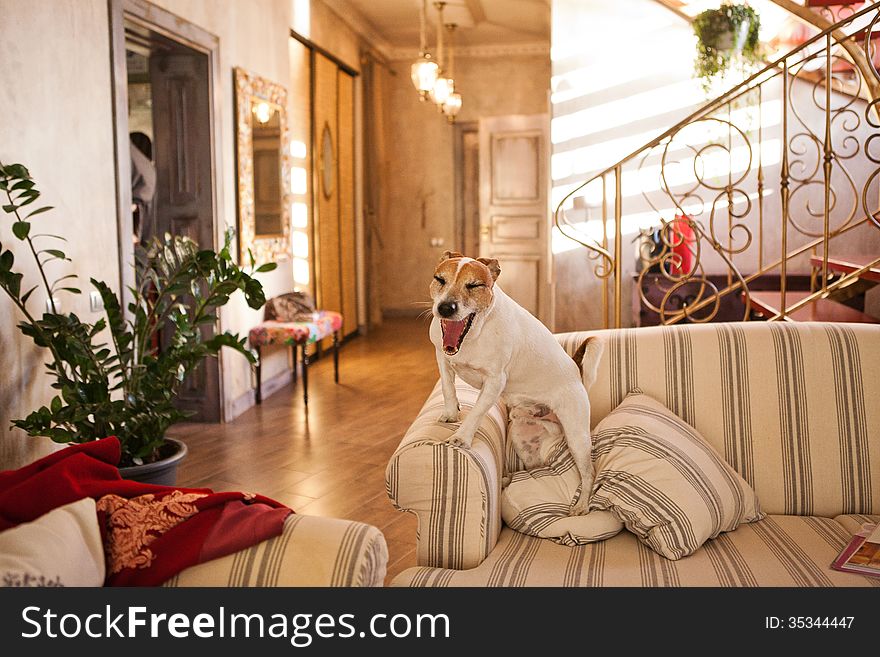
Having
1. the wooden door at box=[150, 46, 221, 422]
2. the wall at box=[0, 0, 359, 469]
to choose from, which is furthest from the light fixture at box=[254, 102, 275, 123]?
the wall at box=[0, 0, 359, 469]

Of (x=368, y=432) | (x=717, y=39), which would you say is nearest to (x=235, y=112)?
(x=368, y=432)

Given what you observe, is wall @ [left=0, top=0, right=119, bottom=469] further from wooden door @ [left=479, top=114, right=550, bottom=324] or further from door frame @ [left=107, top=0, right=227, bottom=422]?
wooden door @ [left=479, top=114, right=550, bottom=324]

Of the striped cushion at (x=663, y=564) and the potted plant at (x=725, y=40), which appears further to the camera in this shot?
the potted plant at (x=725, y=40)

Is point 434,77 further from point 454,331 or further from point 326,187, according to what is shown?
point 454,331

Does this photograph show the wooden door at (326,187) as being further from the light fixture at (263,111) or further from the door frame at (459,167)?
the door frame at (459,167)

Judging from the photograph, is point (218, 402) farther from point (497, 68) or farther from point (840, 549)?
point (497, 68)

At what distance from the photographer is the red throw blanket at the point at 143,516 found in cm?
124

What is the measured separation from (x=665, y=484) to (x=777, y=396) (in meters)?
0.55

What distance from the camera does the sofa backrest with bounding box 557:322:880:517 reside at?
7.30 ft

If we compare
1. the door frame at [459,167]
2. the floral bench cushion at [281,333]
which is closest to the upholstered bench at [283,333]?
the floral bench cushion at [281,333]

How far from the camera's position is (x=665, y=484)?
1.99 metres

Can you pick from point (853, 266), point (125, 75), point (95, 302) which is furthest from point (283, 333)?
point (853, 266)

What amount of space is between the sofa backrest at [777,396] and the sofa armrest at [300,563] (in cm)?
130

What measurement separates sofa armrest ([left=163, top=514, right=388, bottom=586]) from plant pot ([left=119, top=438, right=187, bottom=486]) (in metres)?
1.91
